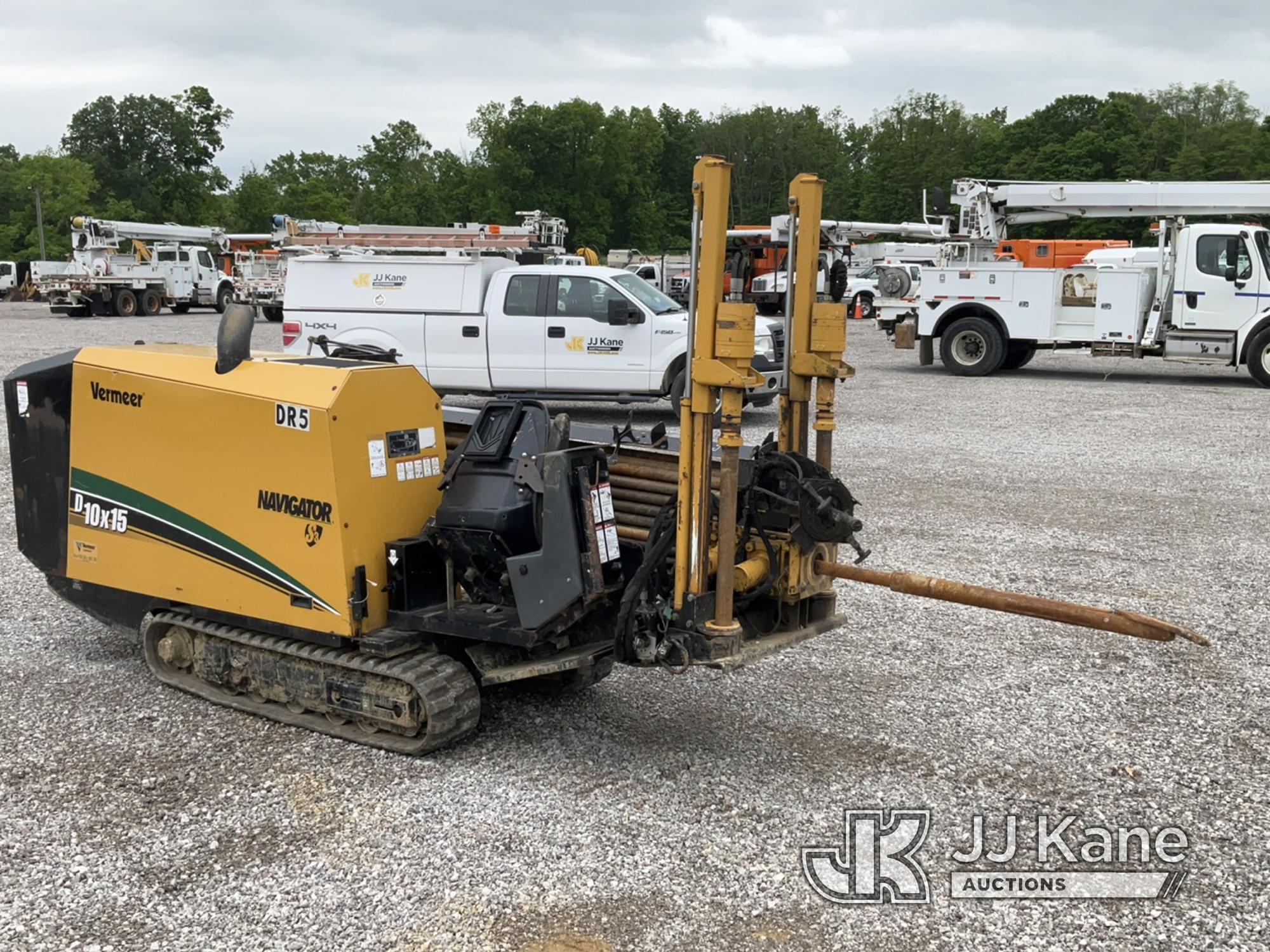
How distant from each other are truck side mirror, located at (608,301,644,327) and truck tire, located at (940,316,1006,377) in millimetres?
8642

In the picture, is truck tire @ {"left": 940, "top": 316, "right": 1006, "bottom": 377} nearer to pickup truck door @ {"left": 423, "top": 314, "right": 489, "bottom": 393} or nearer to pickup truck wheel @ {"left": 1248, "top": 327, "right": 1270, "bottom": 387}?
pickup truck wheel @ {"left": 1248, "top": 327, "right": 1270, "bottom": 387}

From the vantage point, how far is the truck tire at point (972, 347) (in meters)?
20.2

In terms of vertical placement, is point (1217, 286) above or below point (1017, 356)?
above

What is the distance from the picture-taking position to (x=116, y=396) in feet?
17.7

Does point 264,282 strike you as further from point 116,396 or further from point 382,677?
point 382,677

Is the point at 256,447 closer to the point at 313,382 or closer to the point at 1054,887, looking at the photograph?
the point at 313,382

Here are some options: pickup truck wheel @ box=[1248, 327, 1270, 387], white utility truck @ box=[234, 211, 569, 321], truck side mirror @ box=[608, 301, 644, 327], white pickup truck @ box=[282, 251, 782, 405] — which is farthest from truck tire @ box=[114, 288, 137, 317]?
pickup truck wheel @ box=[1248, 327, 1270, 387]

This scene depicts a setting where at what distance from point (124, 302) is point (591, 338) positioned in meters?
28.1

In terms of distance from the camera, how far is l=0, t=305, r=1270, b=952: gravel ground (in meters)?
3.66

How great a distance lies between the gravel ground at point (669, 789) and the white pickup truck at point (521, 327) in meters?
6.52

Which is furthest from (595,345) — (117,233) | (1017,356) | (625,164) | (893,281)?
(625,164)

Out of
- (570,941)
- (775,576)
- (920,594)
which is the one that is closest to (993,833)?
(920,594)

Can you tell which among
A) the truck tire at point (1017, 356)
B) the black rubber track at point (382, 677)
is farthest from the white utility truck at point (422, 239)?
the truck tire at point (1017, 356)

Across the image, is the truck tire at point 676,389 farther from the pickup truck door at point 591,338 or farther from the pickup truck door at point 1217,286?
the pickup truck door at point 1217,286
